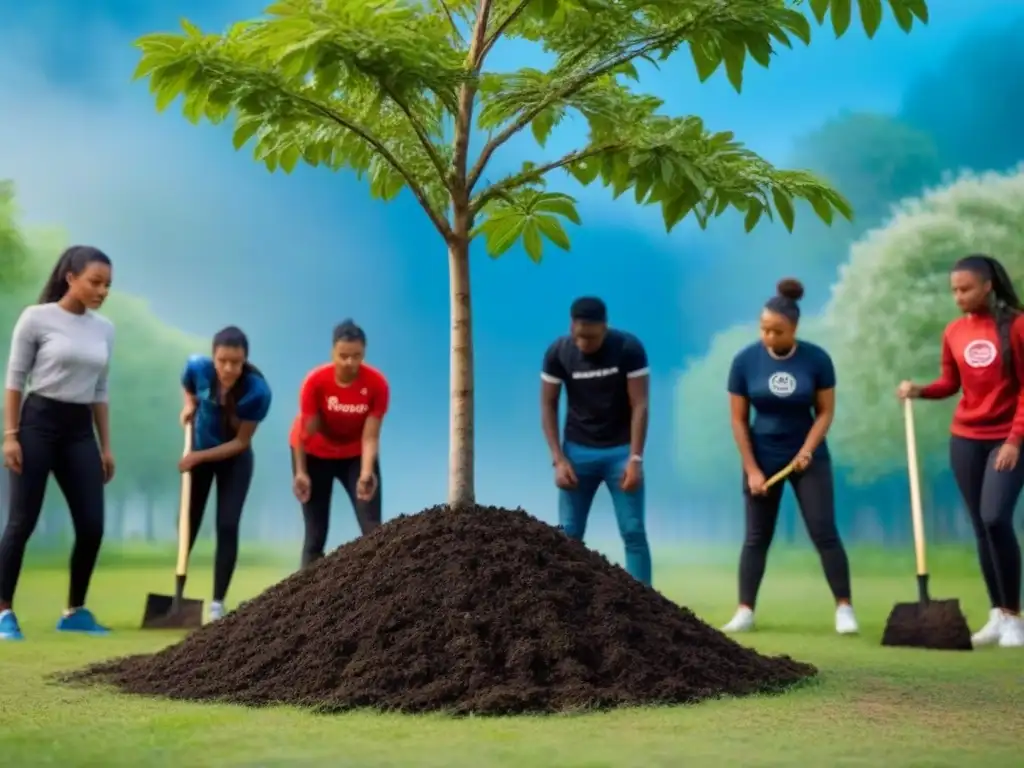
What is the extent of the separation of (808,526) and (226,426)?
8.20 ft

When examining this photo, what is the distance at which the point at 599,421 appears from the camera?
5570mm

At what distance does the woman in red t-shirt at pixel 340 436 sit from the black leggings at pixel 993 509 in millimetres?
2387

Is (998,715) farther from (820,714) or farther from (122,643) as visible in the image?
(122,643)

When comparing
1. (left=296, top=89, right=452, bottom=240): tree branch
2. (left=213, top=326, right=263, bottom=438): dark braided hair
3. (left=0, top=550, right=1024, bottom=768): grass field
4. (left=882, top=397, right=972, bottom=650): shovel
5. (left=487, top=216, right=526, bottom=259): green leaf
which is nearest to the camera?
(left=0, top=550, right=1024, bottom=768): grass field

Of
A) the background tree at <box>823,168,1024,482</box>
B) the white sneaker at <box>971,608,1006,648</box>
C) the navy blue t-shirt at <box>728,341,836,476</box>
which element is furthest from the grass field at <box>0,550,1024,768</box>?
the background tree at <box>823,168,1024,482</box>

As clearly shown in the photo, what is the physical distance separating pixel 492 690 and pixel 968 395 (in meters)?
2.66

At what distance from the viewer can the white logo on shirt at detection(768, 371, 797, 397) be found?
17.9 feet

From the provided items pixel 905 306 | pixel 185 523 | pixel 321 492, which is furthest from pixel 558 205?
pixel 905 306

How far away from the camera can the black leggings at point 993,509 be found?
16.2 feet

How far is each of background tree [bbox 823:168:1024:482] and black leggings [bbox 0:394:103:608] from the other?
8.08 m

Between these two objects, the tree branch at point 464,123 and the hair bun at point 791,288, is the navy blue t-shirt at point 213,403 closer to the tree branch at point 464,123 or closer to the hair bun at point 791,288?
the tree branch at point 464,123

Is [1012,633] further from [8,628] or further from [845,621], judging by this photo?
[8,628]

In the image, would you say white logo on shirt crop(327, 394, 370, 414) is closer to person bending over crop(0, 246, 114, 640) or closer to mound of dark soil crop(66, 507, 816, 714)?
person bending over crop(0, 246, 114, 640)

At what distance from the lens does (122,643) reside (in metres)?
5.06
